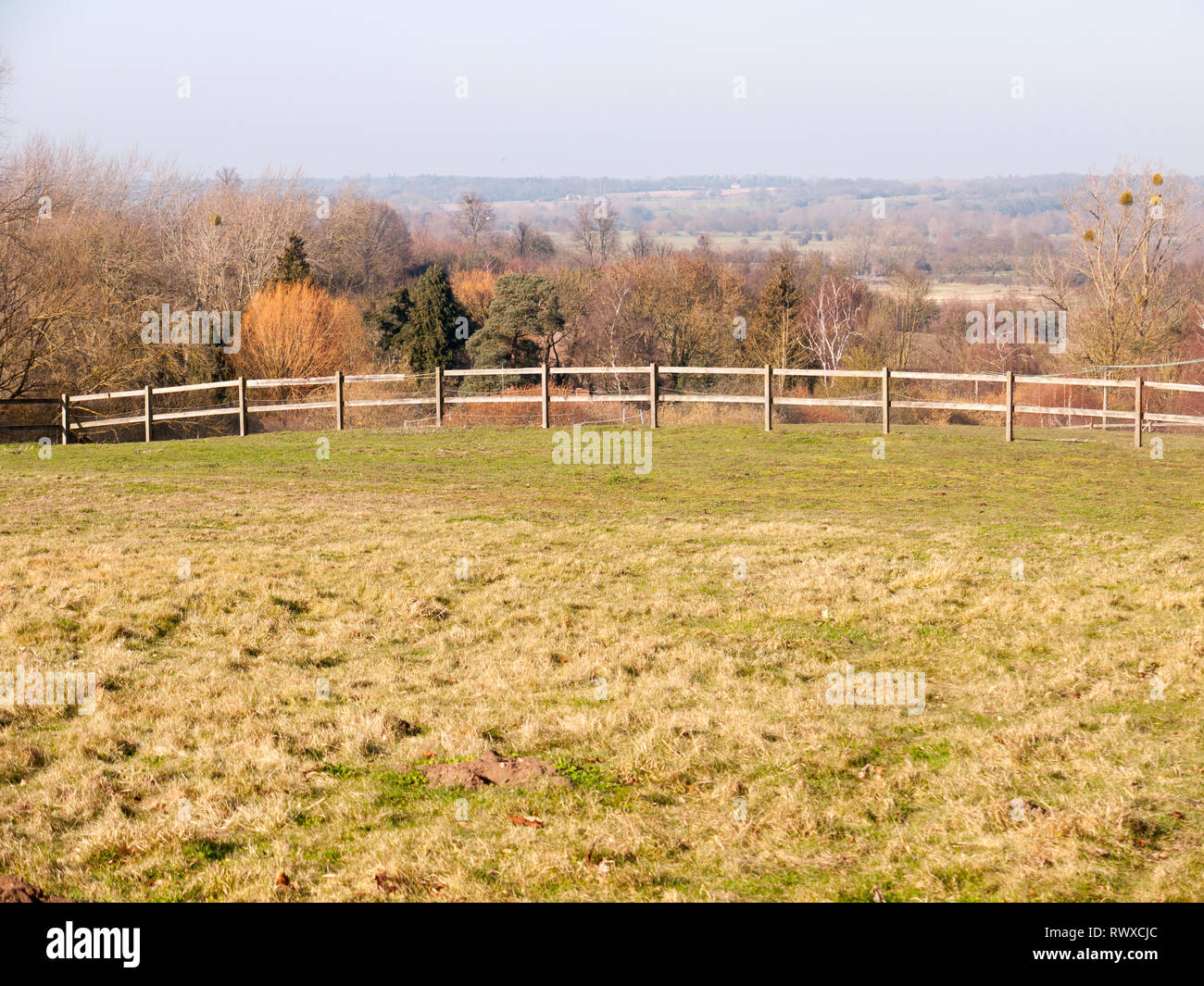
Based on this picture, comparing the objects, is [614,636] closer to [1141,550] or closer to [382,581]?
[382,581]

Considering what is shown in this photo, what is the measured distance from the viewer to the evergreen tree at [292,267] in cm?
5162

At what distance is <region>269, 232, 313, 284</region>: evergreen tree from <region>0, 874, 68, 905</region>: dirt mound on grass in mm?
48103

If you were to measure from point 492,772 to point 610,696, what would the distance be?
1500 millimetres

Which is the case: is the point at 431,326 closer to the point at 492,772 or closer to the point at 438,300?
the point at 438,300

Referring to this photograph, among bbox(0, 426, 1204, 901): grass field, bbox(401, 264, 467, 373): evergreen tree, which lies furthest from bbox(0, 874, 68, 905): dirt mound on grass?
bbox(401, 264, 467, 373): evergreen tree

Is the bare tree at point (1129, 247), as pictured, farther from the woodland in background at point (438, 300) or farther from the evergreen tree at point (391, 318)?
the evergreen tree at point (391, 318)

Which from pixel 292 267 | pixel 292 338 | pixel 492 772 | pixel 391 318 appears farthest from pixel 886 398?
pixel 391 318

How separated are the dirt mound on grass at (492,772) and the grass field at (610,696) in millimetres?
125

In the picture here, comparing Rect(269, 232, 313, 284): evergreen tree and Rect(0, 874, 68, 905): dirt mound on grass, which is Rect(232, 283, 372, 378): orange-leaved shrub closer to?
Rect(269, 232, 313, 284): evergreen tree

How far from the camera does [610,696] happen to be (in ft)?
24.6

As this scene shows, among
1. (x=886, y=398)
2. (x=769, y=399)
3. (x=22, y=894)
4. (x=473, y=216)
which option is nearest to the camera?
(x=22, y=894)

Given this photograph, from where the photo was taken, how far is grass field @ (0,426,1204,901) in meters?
5.02

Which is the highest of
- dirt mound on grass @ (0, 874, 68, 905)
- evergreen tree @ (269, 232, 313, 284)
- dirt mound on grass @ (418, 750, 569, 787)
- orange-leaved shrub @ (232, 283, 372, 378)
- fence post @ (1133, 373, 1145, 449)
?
evergreen tree @ (269, 232, 313, 284)
